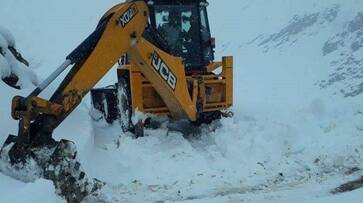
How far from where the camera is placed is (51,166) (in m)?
4.77

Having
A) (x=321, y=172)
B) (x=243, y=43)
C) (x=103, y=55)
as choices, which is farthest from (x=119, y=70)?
(x=243, y=43)

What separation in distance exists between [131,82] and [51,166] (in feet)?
9.69

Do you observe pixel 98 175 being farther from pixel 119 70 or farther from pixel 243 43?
pixel 243 43

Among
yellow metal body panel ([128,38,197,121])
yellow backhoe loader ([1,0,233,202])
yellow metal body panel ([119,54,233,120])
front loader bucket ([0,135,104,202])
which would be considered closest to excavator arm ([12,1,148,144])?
yellow backhoe loader ([1,0,233,202])

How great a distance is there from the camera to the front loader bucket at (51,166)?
475 cm

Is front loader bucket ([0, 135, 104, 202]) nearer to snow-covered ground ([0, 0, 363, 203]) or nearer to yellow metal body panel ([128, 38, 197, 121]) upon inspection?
snow-covered ground ([0, 0, 363, 203])

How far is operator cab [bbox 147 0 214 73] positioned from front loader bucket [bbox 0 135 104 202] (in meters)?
3.77

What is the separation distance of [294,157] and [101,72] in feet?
8.63

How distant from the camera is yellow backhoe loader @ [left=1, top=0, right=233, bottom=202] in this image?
4910 millimetres

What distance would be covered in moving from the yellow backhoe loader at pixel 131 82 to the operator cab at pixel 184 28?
Result: 0.05 ft

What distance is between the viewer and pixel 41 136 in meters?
5.00

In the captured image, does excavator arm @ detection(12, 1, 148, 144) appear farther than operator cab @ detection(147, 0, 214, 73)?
No

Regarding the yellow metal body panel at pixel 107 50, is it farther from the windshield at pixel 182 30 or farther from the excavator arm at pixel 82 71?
the windshield at pixel 182 30

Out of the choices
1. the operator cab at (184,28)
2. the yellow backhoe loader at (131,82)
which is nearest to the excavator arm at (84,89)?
the yellow backhoe loader at (131,82)
